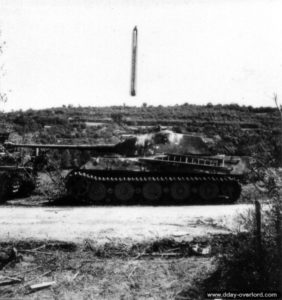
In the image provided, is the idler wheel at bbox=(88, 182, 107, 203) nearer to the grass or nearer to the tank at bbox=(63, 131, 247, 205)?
the tank at bbox=(63, 131, 247, 205)

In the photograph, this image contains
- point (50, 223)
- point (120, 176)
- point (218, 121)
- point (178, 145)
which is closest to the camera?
point (50, 223)

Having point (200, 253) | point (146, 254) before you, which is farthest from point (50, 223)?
point (200, 253)

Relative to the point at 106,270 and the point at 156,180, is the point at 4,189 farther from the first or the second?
the point at 106,270

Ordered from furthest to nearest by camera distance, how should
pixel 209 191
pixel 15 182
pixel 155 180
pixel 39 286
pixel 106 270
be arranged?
1. pixel 15 182
2. pixel 209 191
3. pixel 155 180
4. pixel 106 270
5. pixel 39 286

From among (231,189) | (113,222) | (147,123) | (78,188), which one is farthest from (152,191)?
(147,123)

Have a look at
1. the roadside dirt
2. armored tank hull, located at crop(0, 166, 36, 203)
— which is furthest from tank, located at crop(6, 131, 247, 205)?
armored tank hull, located at crop(0, 166, 36, 203)

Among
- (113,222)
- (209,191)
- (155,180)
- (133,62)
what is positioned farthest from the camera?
(209,191)

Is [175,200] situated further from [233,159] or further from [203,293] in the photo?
[203,293]
